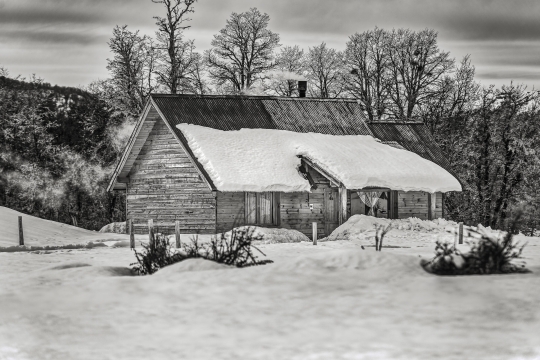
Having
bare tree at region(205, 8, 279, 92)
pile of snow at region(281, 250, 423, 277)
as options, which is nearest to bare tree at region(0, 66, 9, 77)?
bare tree at region(205, 8, 279, 92)

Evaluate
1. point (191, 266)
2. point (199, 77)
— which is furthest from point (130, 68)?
point (191, 266)

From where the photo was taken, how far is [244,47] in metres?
47.0

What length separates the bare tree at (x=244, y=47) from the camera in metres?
46.9

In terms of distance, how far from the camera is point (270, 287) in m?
13.3

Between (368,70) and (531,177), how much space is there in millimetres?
11675

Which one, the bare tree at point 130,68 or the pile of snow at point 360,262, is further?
the bare tree at point 130,68

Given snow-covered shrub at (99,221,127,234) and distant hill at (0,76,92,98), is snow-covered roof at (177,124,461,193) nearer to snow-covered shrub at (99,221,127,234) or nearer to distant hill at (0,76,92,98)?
snow-covered shrub at (99,221,127,234)

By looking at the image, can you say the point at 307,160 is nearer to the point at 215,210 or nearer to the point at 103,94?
the point at 215,210

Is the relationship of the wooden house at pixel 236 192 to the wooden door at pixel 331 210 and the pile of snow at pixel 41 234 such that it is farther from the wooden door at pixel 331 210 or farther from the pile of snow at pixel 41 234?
the pile of snow at pixel 41 234

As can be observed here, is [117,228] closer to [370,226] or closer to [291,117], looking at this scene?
[291,117]

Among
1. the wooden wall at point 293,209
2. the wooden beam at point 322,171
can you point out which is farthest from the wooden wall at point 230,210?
the wooden beam at point 322,171

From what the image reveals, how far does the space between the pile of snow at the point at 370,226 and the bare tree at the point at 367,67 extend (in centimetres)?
1503

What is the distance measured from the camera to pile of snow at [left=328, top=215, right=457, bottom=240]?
3142 cm

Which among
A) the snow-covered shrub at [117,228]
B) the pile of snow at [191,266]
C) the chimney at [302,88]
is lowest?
the snow-covered shrub at [117,228]
